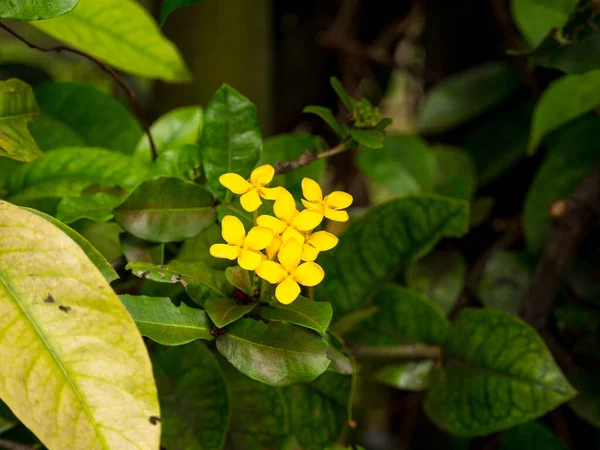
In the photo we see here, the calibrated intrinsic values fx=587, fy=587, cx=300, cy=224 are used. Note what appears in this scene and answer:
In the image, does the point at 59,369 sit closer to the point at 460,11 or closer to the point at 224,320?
the point at 224,320

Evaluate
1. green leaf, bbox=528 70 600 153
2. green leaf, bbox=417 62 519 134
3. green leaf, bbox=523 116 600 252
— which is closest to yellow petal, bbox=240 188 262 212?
green leaf, bbox=528 70 600 153

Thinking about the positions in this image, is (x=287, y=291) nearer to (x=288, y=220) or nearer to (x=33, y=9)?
→ (x=288, y=220)

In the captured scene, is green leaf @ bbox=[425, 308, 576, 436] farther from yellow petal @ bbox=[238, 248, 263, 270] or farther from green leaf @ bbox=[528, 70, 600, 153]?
yellow petal @ bbox=[238, 248, 263, 270]

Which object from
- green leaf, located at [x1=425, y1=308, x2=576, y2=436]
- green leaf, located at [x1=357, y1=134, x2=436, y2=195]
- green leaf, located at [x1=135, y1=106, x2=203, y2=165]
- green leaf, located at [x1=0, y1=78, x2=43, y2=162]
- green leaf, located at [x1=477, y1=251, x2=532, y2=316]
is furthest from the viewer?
green leaf, located at [x1=357, y1=134, x2=436, y2=195]

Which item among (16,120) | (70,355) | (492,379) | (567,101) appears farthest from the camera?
(567,101)

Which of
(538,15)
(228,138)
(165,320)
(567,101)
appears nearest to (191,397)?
(165,320)

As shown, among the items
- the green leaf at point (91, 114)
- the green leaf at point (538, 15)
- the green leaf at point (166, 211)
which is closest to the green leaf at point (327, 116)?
the green leaf at point (166, 211)

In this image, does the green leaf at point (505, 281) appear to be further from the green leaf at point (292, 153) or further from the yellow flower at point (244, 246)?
the yellow flower at point (244, 246)

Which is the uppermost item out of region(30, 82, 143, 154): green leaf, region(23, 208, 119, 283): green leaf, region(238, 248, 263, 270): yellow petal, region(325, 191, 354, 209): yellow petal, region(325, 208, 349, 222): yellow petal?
region(325, 191, 354, 209): yellow petal
